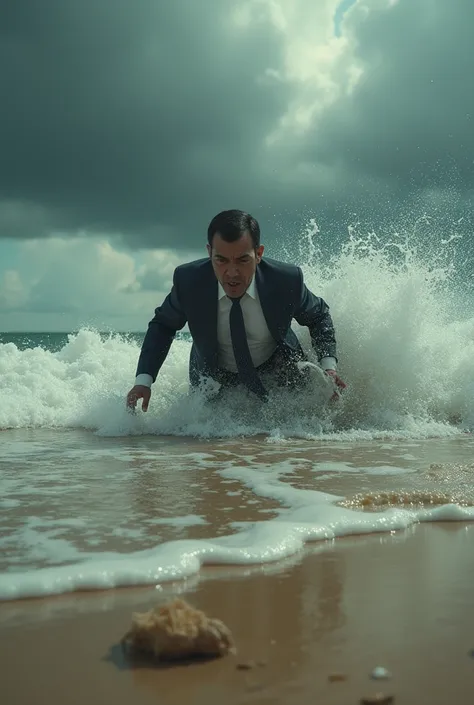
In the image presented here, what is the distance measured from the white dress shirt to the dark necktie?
0.09m

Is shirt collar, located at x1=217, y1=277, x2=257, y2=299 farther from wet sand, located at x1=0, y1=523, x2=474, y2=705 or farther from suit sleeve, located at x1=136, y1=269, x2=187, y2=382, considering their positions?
wet sand, located at x1=0, y1=523, x2=474, y2=705

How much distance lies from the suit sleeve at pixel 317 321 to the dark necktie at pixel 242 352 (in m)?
0.51

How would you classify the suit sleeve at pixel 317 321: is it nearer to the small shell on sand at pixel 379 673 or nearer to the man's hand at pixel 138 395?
the man's hand at pixel 138 395

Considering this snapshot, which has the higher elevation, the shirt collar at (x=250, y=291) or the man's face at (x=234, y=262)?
the man's face at (x=234, y=262)

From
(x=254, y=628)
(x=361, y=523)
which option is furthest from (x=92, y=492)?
(x=254, y=628)

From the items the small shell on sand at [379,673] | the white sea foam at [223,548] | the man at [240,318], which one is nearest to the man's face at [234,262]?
the man at [240,318]

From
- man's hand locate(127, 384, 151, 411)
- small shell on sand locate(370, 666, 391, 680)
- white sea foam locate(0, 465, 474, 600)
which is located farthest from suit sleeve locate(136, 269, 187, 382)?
small shell on sand locate(370, 666, 391, 680)

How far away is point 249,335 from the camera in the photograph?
5.85 meters

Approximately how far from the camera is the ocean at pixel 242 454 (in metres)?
2.47

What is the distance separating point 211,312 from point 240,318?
0.74ft

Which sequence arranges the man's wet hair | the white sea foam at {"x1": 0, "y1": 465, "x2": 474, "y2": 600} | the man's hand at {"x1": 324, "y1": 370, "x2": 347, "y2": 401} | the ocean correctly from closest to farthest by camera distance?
the white sea foam at {"x1": 0, "y1": 465, "x2": 474, "y2": 600}
the ocean
the man's wet hair
the man's hand at {"x1": 324, "y1": 370, "x2": 347, "y2": 401}

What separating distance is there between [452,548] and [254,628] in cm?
96

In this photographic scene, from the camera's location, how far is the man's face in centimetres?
529

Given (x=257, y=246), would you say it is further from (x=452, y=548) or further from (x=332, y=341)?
(x=452, y=548)
